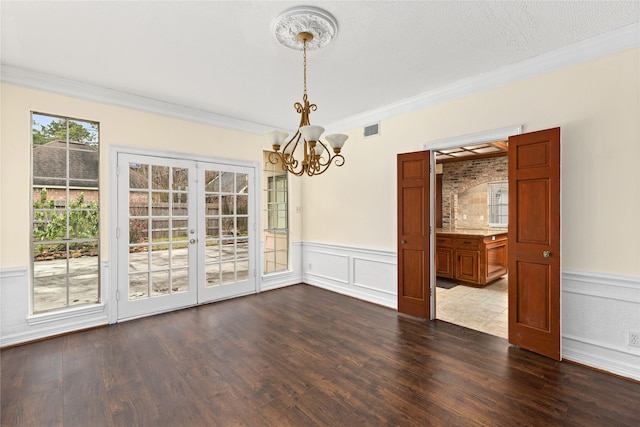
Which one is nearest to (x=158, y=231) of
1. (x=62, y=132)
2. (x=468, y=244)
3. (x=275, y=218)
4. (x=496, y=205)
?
(x=62, y=132)

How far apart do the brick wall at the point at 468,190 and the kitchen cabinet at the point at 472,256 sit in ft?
3.46

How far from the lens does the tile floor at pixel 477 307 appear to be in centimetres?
363

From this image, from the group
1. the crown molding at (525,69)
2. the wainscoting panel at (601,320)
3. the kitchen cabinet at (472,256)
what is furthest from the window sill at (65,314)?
the kitchen cabinet at (472,256)

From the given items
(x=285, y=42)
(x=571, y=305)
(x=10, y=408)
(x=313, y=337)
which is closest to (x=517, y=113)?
(x=571, y=305)

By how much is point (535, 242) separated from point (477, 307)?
1.77 meters

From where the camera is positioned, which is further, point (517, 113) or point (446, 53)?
point (517, 113)

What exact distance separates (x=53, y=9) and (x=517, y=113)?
4.24 m

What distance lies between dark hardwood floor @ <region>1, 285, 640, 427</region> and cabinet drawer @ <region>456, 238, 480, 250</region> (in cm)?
231

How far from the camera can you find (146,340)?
3273 mm

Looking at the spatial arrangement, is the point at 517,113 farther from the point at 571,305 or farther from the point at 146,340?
A: the point at 146,340

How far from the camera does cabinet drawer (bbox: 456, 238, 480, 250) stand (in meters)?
5.35

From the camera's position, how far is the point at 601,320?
8.69 ft

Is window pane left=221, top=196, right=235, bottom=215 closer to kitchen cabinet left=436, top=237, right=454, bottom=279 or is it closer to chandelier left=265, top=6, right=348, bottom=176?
chandelier left=265, top=6, right=348, bottom=176

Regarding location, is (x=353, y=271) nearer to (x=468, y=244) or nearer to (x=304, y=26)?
(x=468, y=244)
